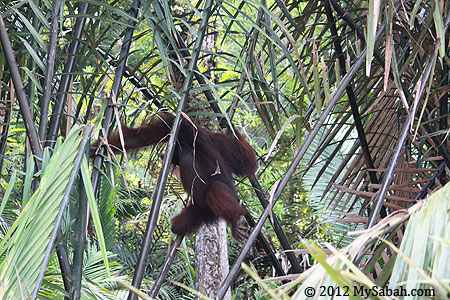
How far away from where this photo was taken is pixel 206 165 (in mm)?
1984

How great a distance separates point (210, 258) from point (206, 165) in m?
1.69

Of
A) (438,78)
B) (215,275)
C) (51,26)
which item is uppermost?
(51,26)

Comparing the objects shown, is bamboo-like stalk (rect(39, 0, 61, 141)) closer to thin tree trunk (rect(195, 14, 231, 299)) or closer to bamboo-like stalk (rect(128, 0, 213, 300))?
bamboo-like stalk (rect(128, 0, 213, 300))

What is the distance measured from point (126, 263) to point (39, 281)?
4.27m

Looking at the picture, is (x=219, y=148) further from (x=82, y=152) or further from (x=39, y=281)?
(x=39, y=281)

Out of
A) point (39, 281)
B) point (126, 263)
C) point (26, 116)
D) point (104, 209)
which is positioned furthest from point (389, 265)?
point (126, 263)

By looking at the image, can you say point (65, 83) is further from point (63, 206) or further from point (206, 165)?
point (206, 165)

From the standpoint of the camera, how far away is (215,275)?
3.56 metres

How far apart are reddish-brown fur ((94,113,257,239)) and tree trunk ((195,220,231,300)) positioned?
148 centimetres

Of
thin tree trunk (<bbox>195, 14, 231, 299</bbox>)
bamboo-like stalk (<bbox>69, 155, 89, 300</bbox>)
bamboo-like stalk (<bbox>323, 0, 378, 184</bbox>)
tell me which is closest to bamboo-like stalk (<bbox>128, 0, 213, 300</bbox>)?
bamboo-like stalk (<bbox>69, 155, 89, 300</bbox>)

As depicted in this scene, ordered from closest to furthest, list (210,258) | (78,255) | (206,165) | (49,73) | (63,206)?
(63,206) → (78,255) → (49,73) → (206,165) → (210,258)

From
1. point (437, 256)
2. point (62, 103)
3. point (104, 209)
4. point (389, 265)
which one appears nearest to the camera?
point (437, 256)

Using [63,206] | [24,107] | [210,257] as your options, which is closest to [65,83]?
[24,107]

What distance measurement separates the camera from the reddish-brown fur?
6.12 feet
